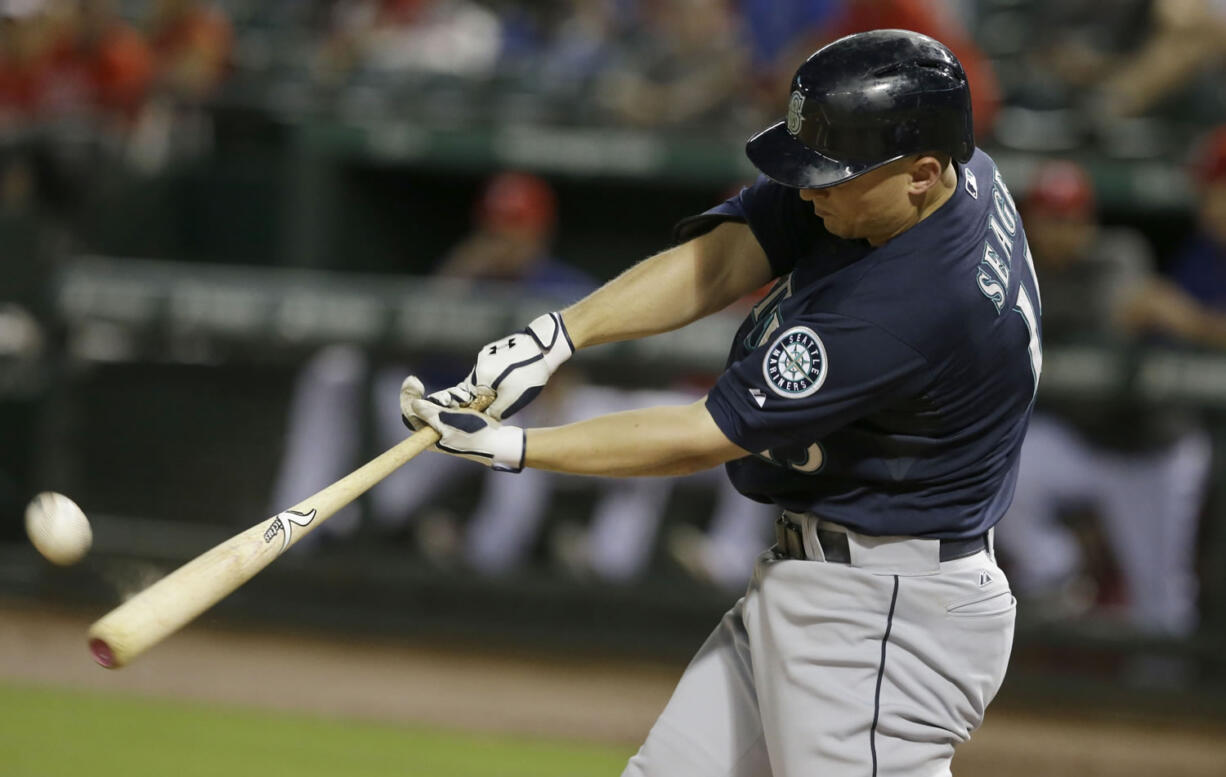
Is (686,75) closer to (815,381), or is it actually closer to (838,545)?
(838,545)

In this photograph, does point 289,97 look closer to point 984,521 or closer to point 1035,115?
point 1035,115

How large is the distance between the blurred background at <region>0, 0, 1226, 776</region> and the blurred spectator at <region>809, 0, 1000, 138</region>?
2cm

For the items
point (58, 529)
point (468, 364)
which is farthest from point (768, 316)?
point (468, 364)

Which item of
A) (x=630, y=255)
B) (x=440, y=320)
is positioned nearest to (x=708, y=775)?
(x=440, y=320)

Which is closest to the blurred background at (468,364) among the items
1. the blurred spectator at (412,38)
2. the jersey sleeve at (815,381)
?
the blurred spectator at (412,38)

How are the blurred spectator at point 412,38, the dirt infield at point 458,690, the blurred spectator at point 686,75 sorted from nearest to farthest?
the dirt infield at point 458,690 < the blurred spectator at point 686,75 < the blurred spectator at point 412,38

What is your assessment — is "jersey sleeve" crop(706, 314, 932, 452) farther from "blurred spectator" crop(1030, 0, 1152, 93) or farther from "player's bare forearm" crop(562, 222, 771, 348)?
"blurred spectator" crop(1030, 0, 1152, 93)

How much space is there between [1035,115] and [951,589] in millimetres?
4417

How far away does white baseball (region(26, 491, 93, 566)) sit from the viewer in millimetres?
2584

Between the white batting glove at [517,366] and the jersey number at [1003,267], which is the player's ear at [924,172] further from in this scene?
the white batting glove at [517,366]

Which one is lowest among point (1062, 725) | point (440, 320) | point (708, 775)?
point (1062, 725)

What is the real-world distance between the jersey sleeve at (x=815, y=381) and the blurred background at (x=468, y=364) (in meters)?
2.46

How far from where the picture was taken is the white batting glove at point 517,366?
2.72 meters

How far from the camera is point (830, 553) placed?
106 inches
